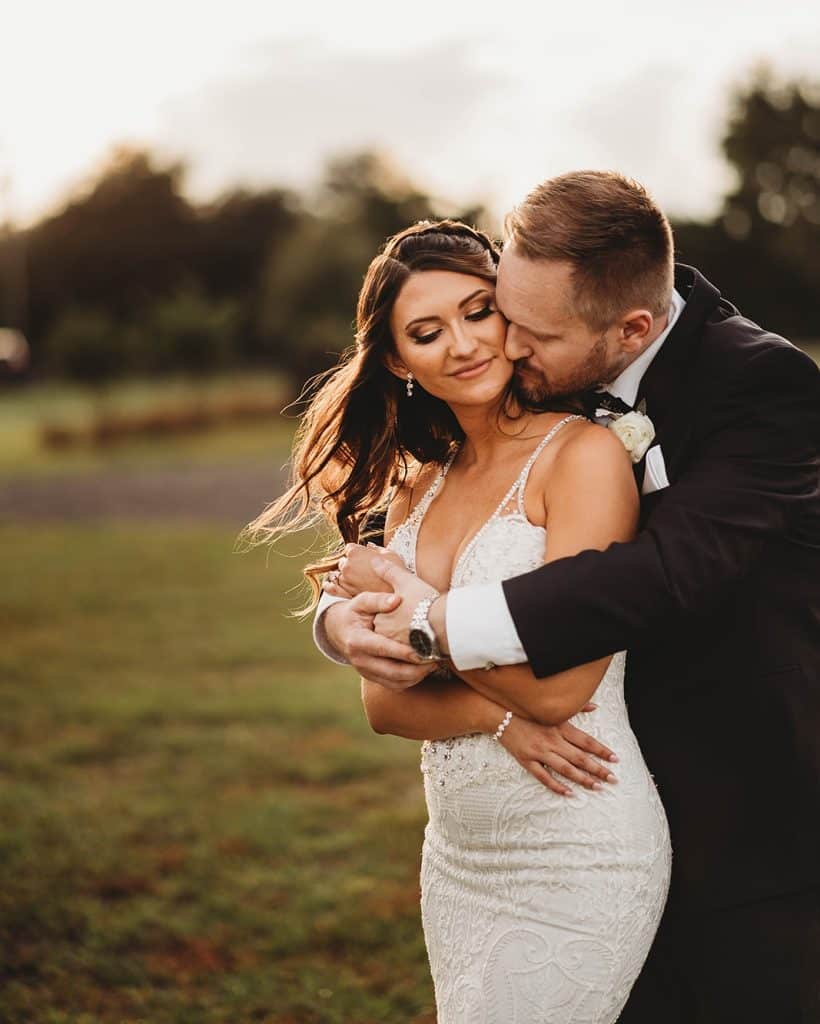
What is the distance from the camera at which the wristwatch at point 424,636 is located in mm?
2547

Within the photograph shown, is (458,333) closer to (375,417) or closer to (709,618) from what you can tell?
(375,417)

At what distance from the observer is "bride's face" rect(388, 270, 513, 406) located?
9.33 feet

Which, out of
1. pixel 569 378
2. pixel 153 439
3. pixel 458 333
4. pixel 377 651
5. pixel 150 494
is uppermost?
pixel 458 333

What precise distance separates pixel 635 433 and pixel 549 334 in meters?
0.33

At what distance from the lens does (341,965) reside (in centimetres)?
461

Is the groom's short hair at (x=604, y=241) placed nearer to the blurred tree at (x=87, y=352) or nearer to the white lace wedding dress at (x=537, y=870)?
the white lace wedding dress at (x=537, y=870)

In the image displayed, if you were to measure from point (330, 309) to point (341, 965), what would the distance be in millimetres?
31973

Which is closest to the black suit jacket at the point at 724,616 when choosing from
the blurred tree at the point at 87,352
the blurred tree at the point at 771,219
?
the blurred tree at the point at 771,219

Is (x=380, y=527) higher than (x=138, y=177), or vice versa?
(x=380, y=527)

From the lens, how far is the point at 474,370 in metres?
2.85

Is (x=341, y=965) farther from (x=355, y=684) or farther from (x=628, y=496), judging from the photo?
(x=355, y=684)

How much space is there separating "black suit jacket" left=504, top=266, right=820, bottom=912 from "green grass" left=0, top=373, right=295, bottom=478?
20145 millimetres

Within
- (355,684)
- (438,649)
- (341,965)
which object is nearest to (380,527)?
(438,649)

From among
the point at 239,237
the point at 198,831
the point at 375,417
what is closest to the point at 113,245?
the point at 239,237
